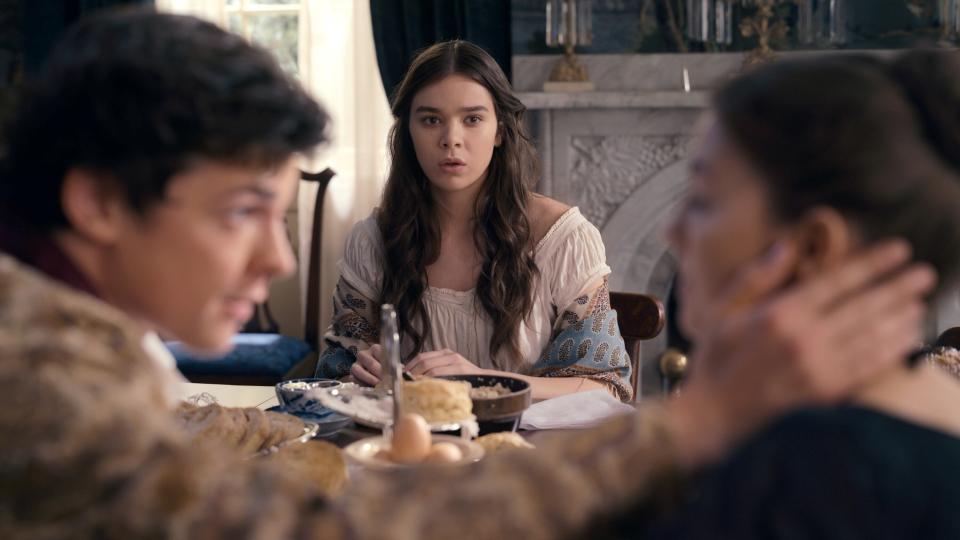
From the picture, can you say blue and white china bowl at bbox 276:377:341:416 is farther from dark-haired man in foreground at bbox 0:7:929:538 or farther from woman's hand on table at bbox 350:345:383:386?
dark-haired man in foreground at bbox 0:7:929:538

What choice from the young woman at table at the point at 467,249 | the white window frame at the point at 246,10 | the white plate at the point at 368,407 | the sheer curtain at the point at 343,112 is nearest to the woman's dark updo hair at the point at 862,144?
the white plate at the point at 368,407

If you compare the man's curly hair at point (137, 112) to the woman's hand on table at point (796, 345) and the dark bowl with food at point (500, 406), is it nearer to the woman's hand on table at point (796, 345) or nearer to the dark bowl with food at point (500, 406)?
the woman's hand on table at point (796, 345)

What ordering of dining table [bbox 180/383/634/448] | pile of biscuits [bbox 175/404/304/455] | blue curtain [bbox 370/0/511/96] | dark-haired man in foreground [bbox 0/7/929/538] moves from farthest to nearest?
blue curtain [bbox 370/0/511/96]
dining table [bbox 180/383/634/448]
pile of biscuits [bbox 175/404/304/455]
dark-haired man in foreground [bbox 0/7/929/538]

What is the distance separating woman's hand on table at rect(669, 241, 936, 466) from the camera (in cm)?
83

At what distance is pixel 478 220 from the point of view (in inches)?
Answer: 110

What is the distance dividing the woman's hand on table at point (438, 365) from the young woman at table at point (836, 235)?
117cm

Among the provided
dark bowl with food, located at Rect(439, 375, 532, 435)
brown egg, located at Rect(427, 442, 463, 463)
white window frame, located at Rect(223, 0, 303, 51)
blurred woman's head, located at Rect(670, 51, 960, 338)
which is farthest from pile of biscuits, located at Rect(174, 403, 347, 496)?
white window frame, located at Rect(223, 0, 303, 51)

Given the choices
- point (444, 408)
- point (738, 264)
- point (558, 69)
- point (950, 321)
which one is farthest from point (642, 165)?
point (738, 264)

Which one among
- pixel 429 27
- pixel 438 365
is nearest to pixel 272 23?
pixel 429 27

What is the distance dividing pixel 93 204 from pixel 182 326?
0.49ft

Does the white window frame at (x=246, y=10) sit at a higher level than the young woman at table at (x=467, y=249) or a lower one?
higher

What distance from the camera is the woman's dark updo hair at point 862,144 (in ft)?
2.96

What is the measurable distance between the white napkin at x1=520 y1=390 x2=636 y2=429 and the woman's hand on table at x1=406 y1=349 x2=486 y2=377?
0.71ft

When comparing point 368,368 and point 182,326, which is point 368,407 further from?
point 182,326
